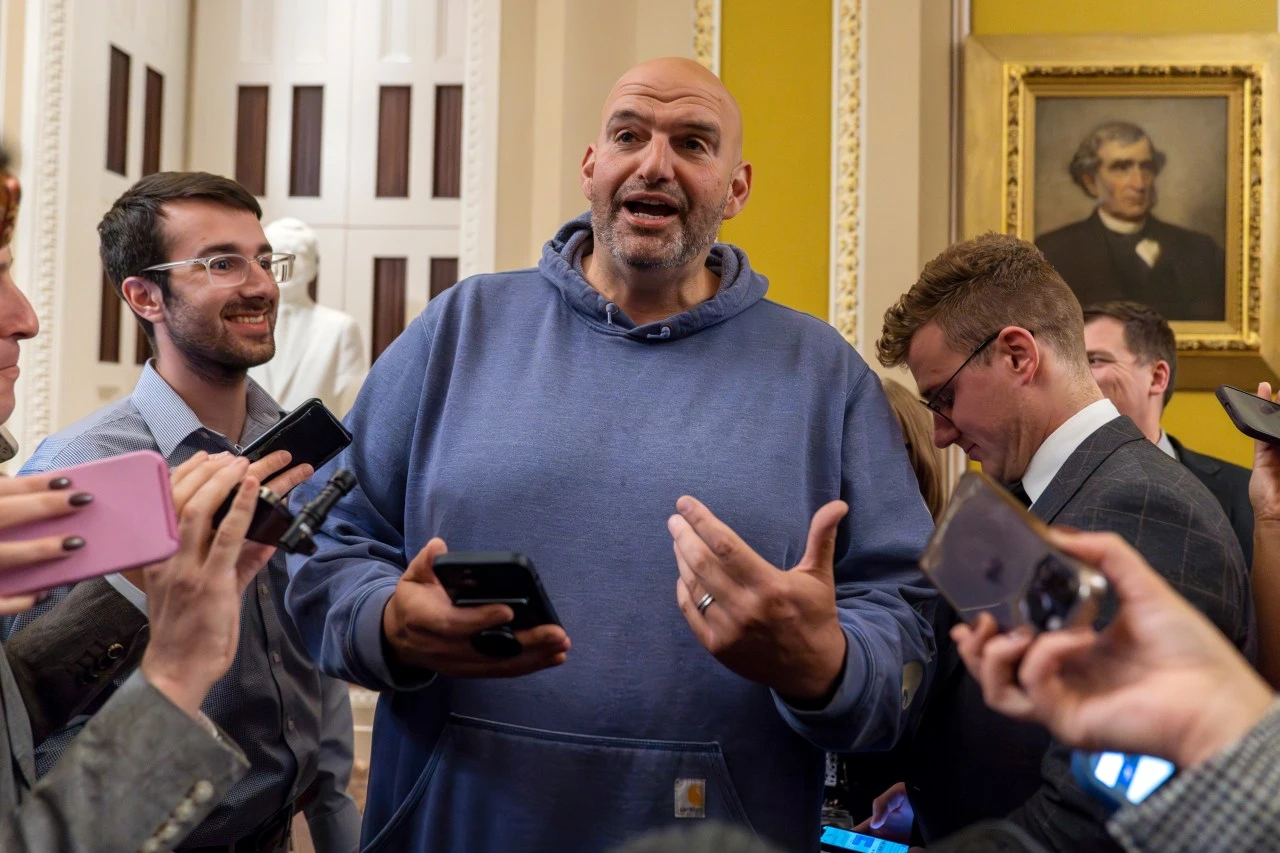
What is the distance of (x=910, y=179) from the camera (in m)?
5.32

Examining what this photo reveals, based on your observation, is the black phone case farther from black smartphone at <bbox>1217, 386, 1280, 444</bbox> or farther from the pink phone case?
black smartphone at <bbox>1217, 386, 1280, 444</bbox>

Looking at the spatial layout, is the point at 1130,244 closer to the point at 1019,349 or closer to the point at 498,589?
the point at 1019,349

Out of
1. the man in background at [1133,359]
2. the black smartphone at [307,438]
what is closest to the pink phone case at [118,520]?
the black smartphone at [307,438]

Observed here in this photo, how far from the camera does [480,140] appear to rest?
5.36 meters

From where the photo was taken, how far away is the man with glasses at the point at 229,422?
2.23 metres

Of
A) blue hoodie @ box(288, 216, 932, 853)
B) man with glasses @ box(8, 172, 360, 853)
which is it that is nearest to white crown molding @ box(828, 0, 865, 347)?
man with glasses @ box(8, 172, 360, 853)

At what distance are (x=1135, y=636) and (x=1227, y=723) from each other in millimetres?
96

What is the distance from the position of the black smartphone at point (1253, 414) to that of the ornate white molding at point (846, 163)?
3225 mm

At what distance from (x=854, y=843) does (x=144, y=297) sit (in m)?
1.82

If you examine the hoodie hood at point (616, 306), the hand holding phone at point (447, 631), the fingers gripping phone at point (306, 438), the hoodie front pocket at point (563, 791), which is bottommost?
the hoodie front pocket at point (563, 791)

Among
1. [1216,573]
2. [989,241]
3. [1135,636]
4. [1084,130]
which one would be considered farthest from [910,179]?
[1135,636]

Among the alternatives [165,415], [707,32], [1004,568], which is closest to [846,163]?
[707,32]

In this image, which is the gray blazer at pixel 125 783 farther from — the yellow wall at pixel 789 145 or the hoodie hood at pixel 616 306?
the yellow wall at pixel 789 145

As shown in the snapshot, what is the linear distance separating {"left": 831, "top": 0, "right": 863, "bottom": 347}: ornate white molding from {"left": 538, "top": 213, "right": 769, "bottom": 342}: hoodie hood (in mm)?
3216
